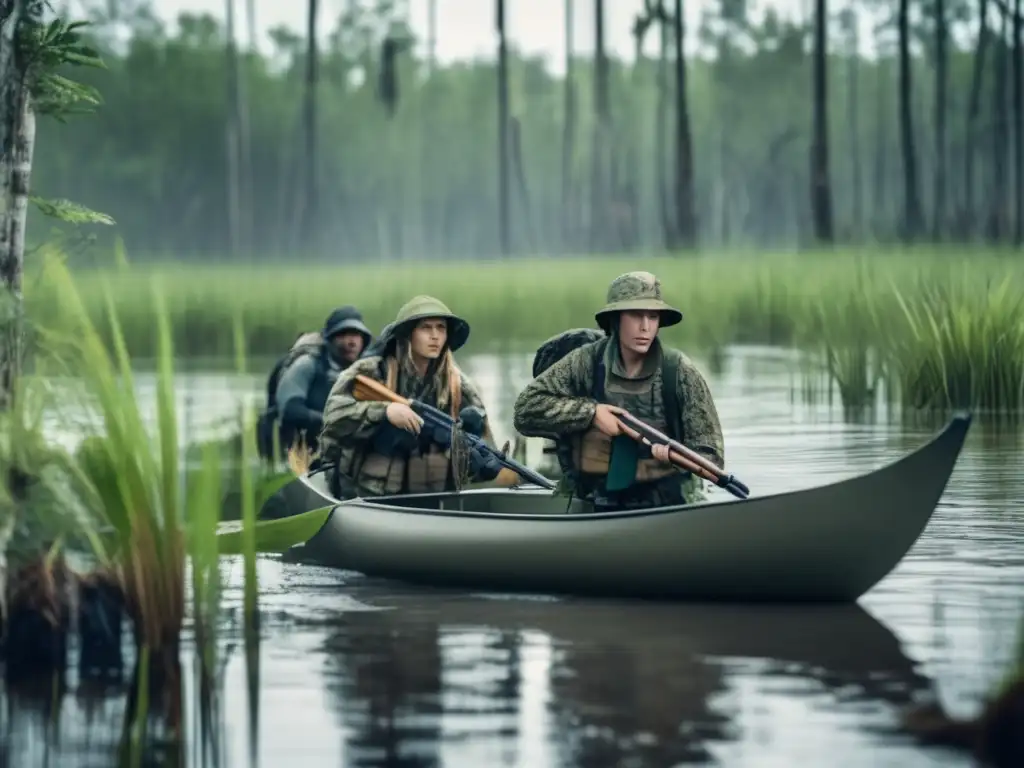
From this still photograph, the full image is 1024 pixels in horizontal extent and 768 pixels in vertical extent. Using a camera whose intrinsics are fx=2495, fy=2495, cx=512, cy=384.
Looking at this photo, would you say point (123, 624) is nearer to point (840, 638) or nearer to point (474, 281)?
point (840, 638)

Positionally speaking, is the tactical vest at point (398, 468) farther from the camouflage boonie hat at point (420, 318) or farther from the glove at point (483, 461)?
the camouflage boonie hat at point (420, 318)

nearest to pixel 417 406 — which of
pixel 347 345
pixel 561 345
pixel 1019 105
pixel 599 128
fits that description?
pixel 561 345

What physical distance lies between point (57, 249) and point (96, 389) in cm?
108

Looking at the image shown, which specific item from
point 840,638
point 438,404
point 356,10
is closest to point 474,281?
point 438,404

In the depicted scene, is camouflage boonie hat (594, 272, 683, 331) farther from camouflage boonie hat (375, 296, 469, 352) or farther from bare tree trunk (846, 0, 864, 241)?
bare tree trunk (846, 0, 864, 241)

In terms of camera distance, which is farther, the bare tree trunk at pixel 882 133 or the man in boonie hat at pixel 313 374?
the bare tree trunk at pixel 882 133

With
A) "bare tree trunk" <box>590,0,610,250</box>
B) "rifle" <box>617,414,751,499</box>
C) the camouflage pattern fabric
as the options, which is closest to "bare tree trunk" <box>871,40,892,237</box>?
"bare tree trunk" <box>590,0,610,250</box>

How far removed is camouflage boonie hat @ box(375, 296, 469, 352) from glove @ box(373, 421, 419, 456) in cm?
45

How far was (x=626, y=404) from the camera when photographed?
33.4 ft

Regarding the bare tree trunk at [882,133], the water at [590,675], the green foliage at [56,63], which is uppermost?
the bare tree trunk at [882,133]

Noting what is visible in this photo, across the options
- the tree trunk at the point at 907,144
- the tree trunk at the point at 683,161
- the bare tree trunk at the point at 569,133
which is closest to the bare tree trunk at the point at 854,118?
the bare tree trunk at the point at 569,133

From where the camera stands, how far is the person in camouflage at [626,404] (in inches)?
394

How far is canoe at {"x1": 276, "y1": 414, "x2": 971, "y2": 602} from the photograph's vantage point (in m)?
9.46

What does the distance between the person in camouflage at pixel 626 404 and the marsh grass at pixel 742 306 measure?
4.45 m
